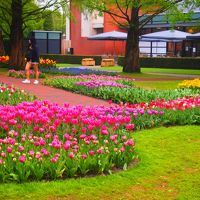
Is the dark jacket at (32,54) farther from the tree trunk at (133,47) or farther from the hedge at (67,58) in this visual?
the hedge at (67,58)

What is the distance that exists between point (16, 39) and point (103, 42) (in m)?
26.6

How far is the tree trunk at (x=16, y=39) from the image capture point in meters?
26.2

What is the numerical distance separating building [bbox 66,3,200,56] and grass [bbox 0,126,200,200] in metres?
38.1

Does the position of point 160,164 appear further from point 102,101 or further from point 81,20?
point 81,20

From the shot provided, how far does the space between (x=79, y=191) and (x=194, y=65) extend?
30.7m

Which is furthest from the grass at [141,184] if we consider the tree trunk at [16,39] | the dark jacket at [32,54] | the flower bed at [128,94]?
the tree trunk at [16,39]

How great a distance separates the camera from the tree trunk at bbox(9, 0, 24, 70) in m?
26.2

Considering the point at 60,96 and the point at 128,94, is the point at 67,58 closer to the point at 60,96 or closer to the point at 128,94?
the point at 60,96

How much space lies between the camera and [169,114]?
9.48 metres

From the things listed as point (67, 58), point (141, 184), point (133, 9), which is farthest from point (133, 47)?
point (141, 184)

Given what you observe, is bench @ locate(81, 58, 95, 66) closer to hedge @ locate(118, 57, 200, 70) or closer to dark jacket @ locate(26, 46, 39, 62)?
hedge @ locate(118, 57, 200, 70)

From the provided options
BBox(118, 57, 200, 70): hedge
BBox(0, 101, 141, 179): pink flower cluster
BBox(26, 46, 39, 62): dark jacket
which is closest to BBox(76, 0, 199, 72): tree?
BBox(118, 57, 200, 70): hedge

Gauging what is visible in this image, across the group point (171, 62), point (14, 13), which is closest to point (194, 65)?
point (171, 62)

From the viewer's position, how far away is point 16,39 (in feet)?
86.1
